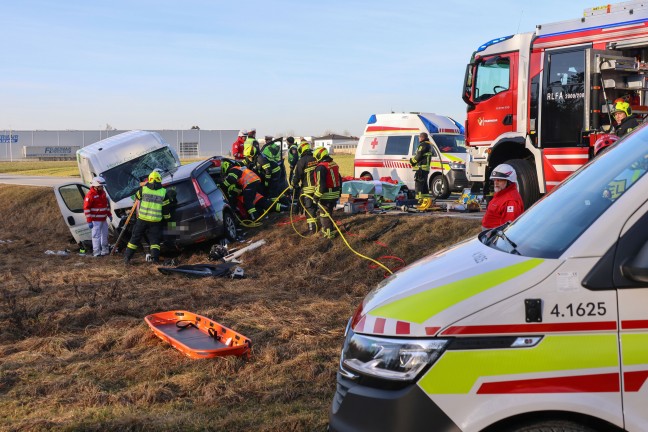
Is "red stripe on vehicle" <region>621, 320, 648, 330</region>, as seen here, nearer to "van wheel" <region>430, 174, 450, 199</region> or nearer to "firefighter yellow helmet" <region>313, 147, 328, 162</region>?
"firefighter yellow helmet" <region>313, 147, 328, 162</region>

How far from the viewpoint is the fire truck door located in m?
12.6

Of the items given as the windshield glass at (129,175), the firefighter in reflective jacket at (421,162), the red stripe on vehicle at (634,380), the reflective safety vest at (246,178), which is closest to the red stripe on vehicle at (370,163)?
the firefighter in reflective jacket at (421,162)

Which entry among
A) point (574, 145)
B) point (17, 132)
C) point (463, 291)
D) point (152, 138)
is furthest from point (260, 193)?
point (17, 132)

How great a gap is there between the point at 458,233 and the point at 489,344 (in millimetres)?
9339

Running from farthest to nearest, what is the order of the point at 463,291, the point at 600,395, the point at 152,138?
the point at 152,138 → the point at 463,291 → the point at 600,395

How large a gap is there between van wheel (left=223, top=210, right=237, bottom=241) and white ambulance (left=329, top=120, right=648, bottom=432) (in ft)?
36.9

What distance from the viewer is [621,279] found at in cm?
268

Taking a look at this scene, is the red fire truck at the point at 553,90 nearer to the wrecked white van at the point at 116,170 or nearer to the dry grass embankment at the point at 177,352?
the dry grass embankment at the point at 177,352

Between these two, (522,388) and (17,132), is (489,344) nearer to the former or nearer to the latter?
(522,388)

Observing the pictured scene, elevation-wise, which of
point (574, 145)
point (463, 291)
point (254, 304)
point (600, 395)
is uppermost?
point (574, 145)

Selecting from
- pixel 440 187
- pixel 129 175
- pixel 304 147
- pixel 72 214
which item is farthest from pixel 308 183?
pixel 440 187

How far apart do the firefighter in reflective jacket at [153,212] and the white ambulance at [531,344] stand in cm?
1029

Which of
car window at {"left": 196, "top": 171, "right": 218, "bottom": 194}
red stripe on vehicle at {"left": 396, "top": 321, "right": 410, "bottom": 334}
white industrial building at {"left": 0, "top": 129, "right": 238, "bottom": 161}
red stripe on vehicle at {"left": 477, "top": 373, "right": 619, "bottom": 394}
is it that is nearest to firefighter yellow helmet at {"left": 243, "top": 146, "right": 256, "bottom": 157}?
car window at {"left": 196, "top": 171, "right": 218, "bottom": 194}

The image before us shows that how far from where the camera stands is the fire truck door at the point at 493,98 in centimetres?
1257
